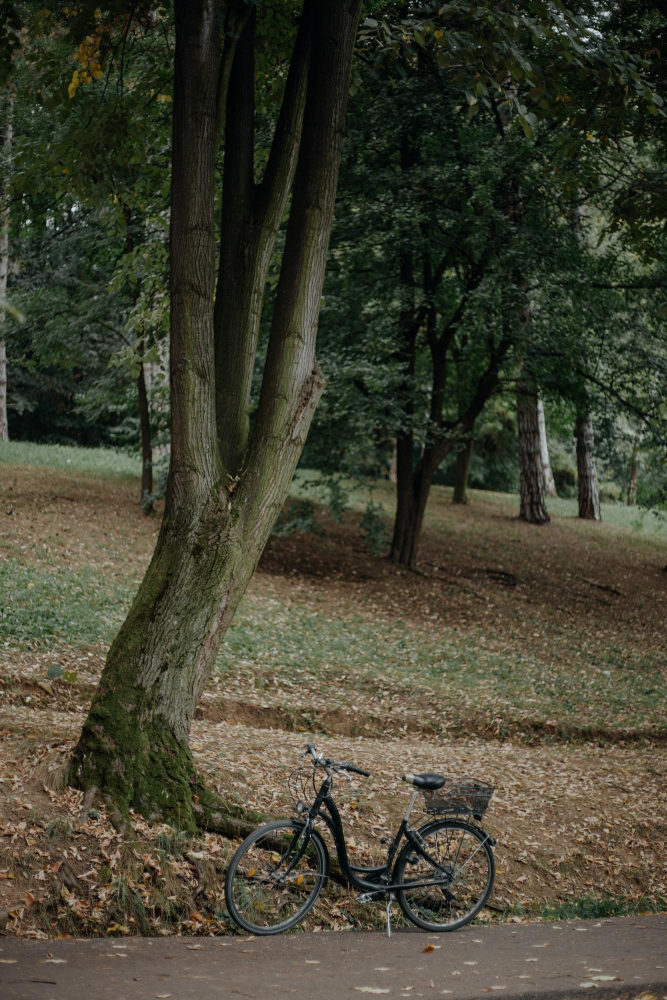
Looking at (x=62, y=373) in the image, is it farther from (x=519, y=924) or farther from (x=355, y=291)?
(x=519, y=924)

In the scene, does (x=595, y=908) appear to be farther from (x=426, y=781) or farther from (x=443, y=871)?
(x=426, y=781)

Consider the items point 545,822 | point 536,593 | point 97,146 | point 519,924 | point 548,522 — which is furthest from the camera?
point 548,522

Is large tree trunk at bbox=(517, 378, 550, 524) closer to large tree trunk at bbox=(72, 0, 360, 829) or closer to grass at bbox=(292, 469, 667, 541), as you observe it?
grass at bbox=(292, 469, 667, 541)

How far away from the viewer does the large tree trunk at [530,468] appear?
72.2 feet

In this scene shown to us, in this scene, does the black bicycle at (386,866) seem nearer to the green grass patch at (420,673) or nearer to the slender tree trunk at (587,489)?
the green grass patch at (420,673)

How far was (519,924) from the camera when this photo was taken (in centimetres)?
585

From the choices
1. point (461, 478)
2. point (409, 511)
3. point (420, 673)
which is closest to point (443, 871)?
point (420, 673)

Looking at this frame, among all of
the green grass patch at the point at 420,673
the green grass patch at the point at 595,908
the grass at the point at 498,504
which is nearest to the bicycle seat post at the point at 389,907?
the green grass patch at the point at 595,908

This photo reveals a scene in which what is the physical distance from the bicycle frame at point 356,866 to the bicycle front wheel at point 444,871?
0.03 m

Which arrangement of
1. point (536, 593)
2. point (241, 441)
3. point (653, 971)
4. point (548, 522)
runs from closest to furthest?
1. point (653, 971)
2. point (241, 441)
3. point (536, 593)
4. point (548, 522)

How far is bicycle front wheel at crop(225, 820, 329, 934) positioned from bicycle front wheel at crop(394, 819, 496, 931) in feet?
2.04

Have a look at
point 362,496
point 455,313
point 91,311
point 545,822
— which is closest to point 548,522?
point 362,496

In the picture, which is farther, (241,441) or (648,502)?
(648,502)

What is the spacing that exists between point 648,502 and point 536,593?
2.86m
